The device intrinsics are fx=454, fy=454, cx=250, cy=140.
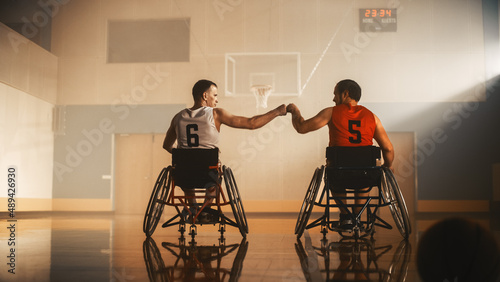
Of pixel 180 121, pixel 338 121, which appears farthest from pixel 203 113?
pixel 338 121

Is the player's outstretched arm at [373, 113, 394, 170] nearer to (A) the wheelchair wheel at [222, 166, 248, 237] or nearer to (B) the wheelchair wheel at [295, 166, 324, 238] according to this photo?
(B) the wheelchair wheel at [295, 166, 324, 238]

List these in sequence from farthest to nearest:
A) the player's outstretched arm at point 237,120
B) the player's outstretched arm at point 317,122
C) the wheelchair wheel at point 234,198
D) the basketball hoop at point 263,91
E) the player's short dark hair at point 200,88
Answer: the basketball hoop at point 263,91 < the player's short dark hair at point 200,88 < the player's outstretched arm at point 237,120 < the player's outstretched arm at point 317,122 < the wheelchair wheel at point 234,198

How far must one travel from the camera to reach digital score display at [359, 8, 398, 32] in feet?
27.9

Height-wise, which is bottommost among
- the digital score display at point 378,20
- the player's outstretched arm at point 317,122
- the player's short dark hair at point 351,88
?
the player's outstretched arm at point 317,122

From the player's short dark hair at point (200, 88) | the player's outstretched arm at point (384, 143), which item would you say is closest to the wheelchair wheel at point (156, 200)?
the player's short dark hair at point (200, 88)

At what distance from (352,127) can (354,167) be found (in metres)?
0.38

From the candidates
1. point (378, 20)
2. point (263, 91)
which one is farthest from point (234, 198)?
point (378, 20)

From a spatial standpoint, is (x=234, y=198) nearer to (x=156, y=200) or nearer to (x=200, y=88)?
(x=156, y=200)

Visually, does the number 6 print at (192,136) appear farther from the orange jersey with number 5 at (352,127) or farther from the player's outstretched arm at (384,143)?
the player's outstretched arm at (384,143)

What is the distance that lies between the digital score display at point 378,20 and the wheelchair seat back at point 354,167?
589 cm

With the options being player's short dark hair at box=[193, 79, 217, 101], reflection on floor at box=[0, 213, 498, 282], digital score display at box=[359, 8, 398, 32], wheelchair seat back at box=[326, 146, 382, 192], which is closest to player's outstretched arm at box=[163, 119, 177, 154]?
player's short dark hair at box=[193, 79, 217, 101]

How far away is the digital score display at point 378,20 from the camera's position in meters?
8.52

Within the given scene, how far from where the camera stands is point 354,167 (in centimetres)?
314

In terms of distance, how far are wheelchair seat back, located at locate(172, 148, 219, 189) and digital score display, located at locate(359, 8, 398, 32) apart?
6.18 metres
